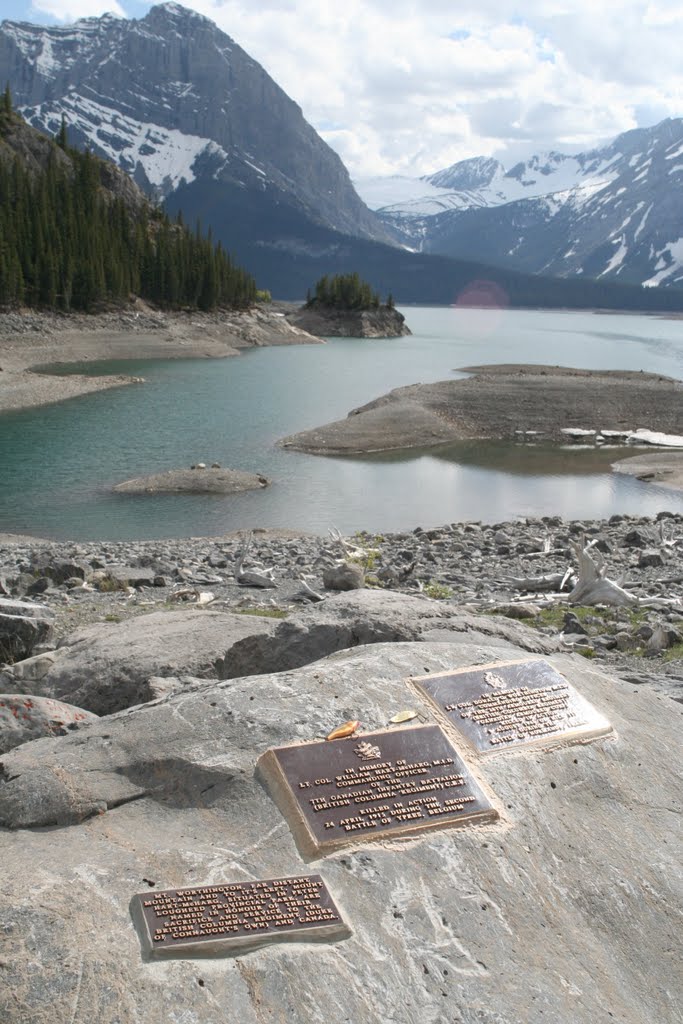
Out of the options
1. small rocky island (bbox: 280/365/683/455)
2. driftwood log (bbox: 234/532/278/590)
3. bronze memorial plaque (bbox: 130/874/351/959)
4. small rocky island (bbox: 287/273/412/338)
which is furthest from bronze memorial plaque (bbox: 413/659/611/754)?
small rocky island (bbox: 287/273/412/338)

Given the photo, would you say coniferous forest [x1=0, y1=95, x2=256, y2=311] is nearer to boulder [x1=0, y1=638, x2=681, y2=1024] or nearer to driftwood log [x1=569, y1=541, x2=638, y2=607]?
driftwood log [x1=569, y1=541, x2=638, y2=607]

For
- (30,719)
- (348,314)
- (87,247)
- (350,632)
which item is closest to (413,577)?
(350,632)

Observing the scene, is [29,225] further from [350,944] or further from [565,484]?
[350,944]

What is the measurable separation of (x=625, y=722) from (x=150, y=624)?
20.5ft

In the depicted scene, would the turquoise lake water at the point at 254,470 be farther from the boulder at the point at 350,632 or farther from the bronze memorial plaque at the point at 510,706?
the bronze memorial plaque at the point at 510,706

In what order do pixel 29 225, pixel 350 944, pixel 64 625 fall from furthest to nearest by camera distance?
pixel 29 225 → pixel 64 625 → pixel 350 944

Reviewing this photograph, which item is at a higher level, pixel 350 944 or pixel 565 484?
pixel 350 944

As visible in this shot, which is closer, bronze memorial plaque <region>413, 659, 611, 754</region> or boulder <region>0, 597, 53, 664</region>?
bronze memorial plaque <region>413, 659, 611, 754</region>

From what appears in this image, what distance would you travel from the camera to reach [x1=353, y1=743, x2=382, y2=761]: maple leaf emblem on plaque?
755cm

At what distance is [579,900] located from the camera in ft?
22.2

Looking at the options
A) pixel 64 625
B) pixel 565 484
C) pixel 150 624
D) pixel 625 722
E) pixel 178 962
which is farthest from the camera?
pixel 565 484

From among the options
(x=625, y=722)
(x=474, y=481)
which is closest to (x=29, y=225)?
(x=474, y=481)

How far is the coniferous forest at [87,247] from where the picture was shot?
299 ft

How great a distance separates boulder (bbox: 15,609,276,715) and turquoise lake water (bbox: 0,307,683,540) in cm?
1584
